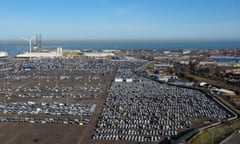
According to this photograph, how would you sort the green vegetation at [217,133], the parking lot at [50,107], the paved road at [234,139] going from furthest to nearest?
the parking lot at [50,107] → the green vegetation at [217,133] → the paved road at [234,139]

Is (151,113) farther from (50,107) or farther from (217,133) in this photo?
(50,107)

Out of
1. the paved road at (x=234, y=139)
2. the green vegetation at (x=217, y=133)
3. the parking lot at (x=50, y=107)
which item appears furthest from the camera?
the parking lot at (x=50, y=107)

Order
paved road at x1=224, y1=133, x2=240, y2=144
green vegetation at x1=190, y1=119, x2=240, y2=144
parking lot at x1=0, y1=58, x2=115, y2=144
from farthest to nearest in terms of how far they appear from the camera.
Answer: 1. parking lot at x1=0, y1=58, x2=115, y2=144
2. green vegetation at x1=190, y1=119, x2=240, y2=144
3. paved road at x1=224, y1=133, x2=240, y2=144

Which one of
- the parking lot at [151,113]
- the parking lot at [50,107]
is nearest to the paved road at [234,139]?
the parking lot at [151,113]

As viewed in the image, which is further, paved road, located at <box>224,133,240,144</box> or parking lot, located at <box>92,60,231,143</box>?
parking lot, located at <box>92,60,231,143</box>

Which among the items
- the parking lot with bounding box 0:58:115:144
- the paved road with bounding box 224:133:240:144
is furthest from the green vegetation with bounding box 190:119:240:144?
the parking lot with bounding box 0:58:115:144

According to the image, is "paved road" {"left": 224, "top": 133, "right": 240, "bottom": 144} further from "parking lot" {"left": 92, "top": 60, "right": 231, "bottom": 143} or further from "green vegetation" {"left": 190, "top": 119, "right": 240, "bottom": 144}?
"parking lot" {"left": 92, "top": 60, "right": 231, "bottom": 143}

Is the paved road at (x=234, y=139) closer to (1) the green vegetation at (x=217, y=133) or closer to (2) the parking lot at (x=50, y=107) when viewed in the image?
(1) the green vegetation at (x=217, y=133)

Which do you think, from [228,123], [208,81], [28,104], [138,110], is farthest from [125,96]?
[208,81]
